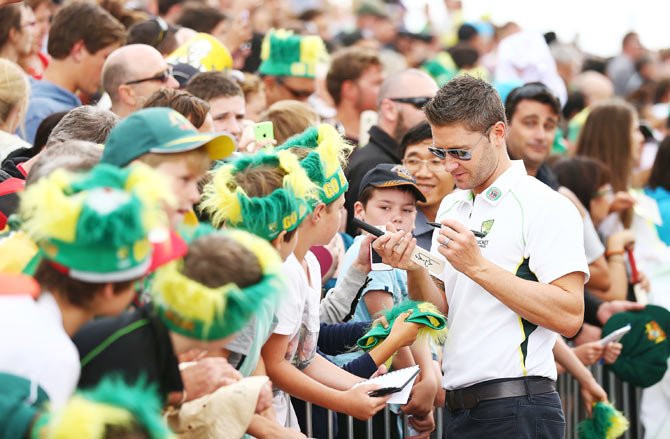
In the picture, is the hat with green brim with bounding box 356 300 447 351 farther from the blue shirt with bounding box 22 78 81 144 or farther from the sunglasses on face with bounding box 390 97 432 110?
the blue shirt with bounding box 22 78 81 144

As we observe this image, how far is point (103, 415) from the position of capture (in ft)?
6.56

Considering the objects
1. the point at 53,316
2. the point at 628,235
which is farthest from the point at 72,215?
the point at 628,235

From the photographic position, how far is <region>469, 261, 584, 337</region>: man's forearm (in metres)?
3.56

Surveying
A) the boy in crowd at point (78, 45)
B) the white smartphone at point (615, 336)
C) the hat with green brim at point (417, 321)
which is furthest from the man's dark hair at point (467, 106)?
the boy in crowd at point (78, 45)

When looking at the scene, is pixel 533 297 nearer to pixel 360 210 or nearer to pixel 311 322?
pixel 311 322

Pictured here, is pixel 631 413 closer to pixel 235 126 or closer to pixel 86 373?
pixel 235 126

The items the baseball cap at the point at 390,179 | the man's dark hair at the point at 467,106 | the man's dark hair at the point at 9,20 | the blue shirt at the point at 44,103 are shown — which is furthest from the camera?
the man's dark hair at the point at 9,20

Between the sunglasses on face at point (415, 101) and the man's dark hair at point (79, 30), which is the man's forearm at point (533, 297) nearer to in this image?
the sunglasses on face at point (415, 101)

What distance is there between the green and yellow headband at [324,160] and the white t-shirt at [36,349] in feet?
5.07

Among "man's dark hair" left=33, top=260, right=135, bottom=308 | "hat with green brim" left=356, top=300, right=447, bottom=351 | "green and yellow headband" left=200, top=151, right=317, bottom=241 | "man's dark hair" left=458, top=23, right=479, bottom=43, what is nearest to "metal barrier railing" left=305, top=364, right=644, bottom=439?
"hat with green brim" left=356, top=300, right=447, bottom=351

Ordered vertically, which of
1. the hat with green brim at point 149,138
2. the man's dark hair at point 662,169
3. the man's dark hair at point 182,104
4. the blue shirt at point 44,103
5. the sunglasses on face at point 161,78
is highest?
the hat with green brim at point 149,138

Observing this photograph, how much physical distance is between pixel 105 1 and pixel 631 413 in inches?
234

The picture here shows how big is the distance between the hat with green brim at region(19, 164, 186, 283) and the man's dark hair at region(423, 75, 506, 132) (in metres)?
1.82

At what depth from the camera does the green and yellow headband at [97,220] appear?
7.30 feet
